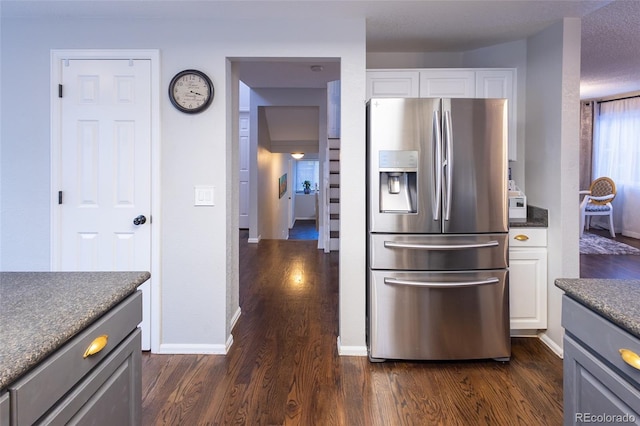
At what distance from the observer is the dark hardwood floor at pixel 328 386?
192 centimetres

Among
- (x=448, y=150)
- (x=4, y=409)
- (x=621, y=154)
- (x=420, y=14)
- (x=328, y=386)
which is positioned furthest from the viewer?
(x=621, y=154)

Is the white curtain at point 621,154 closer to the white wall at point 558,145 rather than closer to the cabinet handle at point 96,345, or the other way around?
the white wall at point 558,145

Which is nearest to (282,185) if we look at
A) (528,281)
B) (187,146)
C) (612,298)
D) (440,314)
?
(187,146)

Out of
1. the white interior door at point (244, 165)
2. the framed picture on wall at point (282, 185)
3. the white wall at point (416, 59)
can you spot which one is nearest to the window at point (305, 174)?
the framed picture on wall at point (282, 185)

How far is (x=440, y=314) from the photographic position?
7.88 ft

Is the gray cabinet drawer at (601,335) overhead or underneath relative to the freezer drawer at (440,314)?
overhead

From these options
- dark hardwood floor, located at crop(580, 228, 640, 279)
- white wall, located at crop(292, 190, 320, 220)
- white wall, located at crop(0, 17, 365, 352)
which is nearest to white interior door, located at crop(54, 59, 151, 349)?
white wall, located at crop(0, 17, 365, 352)

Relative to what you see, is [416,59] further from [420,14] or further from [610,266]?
[610,266]

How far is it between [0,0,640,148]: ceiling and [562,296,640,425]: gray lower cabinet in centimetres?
199

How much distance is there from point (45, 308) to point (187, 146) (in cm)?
169

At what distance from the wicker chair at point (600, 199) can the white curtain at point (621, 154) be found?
0.97ft

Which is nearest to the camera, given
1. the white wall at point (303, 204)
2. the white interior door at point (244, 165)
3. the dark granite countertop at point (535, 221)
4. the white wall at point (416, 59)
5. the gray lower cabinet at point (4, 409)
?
the gray lower cabinet at point (4, 409)

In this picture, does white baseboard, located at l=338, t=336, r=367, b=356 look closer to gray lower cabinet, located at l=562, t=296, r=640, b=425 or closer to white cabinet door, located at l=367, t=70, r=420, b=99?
gray lower cabinet, located at l=562, t=296, r=640, b=425

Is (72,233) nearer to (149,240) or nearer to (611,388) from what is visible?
(149,240)
